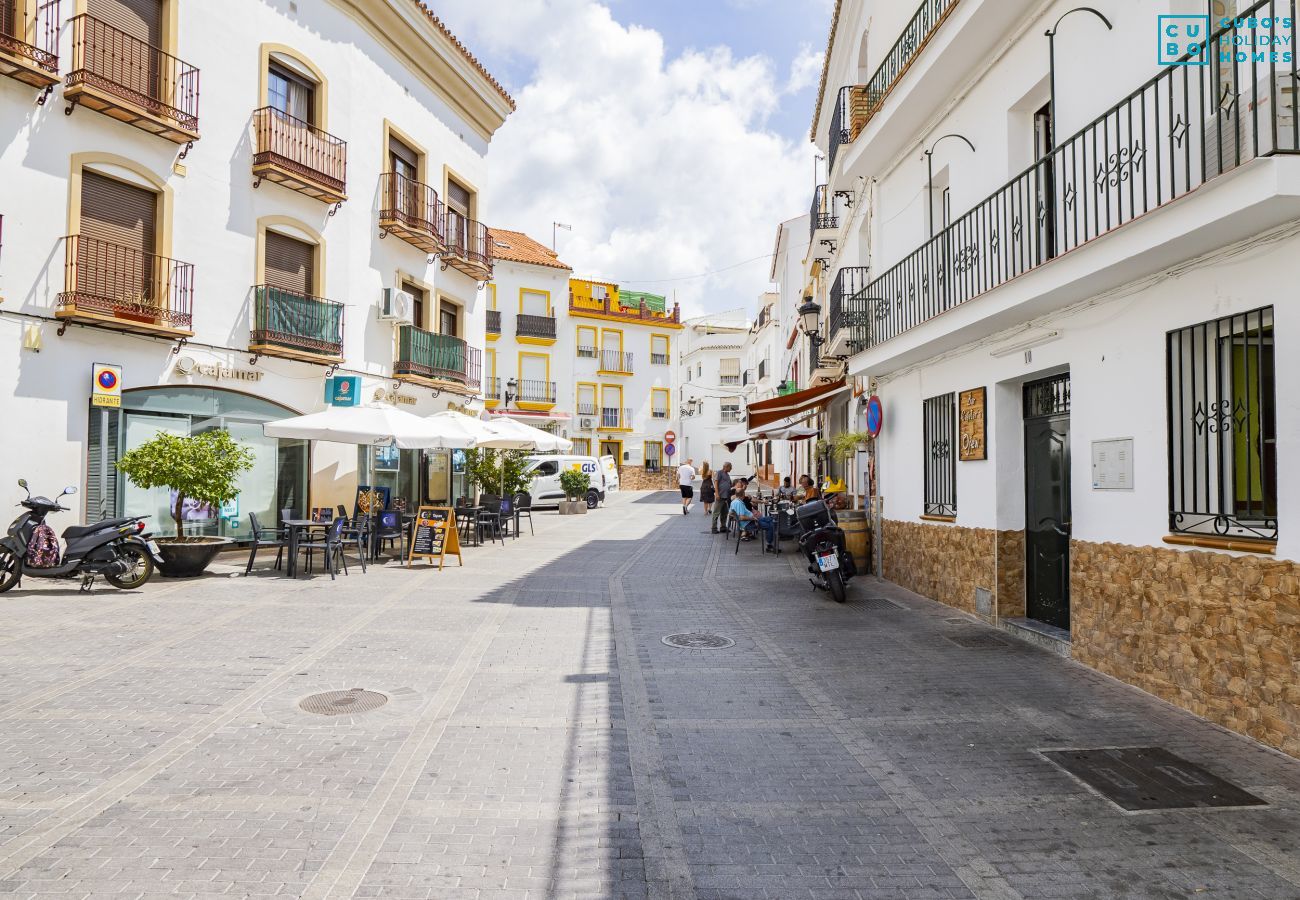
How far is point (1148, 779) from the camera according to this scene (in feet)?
14.9

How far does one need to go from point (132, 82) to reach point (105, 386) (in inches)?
188

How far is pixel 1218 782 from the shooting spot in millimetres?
4488

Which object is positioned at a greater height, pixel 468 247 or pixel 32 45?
pixel 468 247

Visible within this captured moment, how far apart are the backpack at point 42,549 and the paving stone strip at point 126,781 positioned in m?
5.28

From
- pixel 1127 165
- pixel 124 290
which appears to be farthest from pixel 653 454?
pixel 1127 165

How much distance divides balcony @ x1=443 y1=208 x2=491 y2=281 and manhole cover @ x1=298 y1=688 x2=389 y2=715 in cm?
1686

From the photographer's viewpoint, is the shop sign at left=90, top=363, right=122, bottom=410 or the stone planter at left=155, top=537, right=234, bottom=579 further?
the shop sign at left=90, top=363, right=122, bottom=410

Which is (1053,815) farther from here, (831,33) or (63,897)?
(831,33)

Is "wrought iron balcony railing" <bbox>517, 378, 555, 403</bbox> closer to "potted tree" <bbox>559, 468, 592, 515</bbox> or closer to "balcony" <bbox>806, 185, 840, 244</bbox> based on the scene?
"potted tree" <bbox>559, 468, 592, 515</bbox>

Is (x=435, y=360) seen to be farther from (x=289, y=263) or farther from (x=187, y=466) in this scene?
(x=187, y=466)

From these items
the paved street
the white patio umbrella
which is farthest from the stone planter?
the white patio umbrella

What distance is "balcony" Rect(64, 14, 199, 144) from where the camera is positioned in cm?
1216

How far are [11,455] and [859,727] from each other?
39.0ft

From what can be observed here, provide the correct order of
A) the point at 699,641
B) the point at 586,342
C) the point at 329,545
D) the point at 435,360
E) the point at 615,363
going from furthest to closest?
the point at 615,363, the point at 586,342, the point at 435,360, the point at 329,545, the point at 699,641
